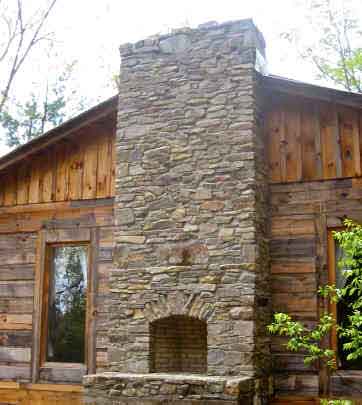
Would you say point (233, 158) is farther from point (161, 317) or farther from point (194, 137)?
point (161, 317)

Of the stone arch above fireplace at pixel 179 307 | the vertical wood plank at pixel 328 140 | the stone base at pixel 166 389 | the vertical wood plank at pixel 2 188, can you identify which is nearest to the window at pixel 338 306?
the vertical wood plank at pixel 328 140

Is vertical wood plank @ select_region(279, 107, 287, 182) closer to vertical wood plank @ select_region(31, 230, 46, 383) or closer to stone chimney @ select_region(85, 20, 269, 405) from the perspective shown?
stone chimney @ select_region(85, 20, 269, 405)

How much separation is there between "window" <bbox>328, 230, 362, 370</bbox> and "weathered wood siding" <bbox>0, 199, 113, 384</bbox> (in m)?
3.25

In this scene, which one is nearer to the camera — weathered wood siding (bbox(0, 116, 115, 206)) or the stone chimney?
the stone chimney

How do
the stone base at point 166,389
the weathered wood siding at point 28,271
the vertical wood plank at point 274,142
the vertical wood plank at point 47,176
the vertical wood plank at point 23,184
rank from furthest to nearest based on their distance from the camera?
the vertical wood plank at point 23,184 → the vertical wood plank at point 47,176 → the weathered wood siding at point 28,271 → the vertical wood plank at point 274,142 → the stone base at point 166,389

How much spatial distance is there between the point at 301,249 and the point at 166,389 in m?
2.58

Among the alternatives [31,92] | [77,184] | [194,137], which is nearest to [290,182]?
[194,137]

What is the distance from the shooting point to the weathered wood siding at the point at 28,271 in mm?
9852

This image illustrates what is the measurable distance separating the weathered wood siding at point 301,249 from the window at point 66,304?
2997 millimetres

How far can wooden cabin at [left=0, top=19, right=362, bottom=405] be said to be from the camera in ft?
28.7

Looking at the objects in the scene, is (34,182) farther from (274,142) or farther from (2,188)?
(274,142)

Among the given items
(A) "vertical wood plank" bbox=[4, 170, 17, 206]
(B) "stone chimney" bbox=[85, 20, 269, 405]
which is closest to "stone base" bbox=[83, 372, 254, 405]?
(B) "stone chimney" bbox=[85, 20, 269, 405]

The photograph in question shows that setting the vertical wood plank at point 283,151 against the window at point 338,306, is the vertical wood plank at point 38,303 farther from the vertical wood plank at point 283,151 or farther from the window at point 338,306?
the window at point 338,306

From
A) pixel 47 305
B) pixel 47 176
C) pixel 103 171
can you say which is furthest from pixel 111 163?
pixel 47 305
